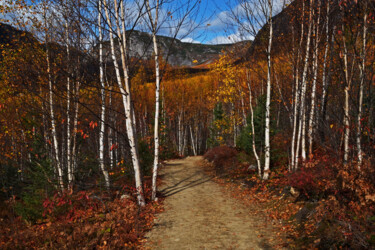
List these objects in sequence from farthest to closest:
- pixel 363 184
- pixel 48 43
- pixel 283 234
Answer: pixel 48 43, pixel 283 234, pixel 363 184

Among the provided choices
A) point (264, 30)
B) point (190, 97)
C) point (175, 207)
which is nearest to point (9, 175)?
point (175, 207)

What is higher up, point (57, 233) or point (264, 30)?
point (264, 30)

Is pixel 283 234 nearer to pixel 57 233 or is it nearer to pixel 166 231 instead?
pixel 166 231

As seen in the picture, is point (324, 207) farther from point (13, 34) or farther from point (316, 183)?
point (13, 34)

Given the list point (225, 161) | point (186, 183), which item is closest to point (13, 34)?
point (186, 183)

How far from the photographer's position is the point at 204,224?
680 cm

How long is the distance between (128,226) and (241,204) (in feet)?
14.0

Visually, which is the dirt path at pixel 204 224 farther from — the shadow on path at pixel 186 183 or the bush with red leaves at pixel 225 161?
the bush with red leaves at pixel 225 161

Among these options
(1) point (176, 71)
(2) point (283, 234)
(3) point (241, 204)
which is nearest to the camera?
(2) point (283, 234)

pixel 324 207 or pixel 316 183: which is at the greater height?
pixel 316 183

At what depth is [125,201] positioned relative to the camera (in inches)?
342

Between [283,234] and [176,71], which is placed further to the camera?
[176,71]

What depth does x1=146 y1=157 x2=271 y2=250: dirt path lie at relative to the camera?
5.61 m

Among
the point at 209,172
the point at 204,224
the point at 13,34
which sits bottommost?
the point at 209,172
